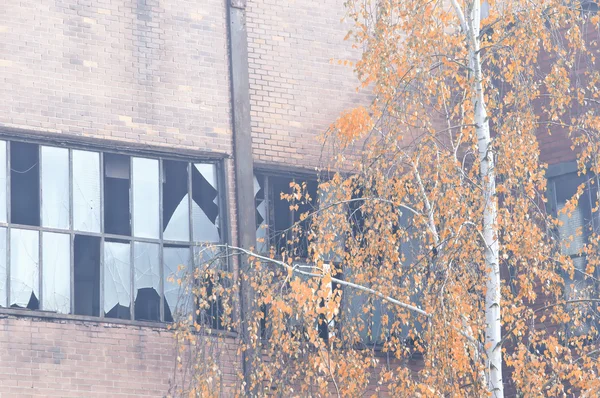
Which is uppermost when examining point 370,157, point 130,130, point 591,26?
point 591,26

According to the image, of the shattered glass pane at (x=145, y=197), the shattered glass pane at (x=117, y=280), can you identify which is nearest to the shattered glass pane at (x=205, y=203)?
the shattered glass pane at (x=145, y=197)

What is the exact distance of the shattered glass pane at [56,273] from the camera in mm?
13656

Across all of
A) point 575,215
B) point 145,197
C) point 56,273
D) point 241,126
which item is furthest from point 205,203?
point 575,215

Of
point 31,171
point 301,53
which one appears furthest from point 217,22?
point 31,171

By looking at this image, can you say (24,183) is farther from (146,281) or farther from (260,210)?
(260,210)

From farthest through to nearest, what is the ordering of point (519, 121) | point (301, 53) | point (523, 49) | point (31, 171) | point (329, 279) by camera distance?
point (301, 53)
point (31, 171)
point (523, 49)
point (519, 121)
point (329, 279)

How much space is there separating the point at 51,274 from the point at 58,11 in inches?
137

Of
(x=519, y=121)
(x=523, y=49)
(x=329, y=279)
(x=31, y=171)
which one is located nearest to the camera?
(x=329, y=279)

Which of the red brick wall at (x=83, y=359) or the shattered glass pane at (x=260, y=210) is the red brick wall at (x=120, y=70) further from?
the red brick wall at (x=83, y=359)

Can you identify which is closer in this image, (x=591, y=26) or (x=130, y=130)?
(x=130, y=130)

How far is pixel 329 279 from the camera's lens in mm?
A: 10406

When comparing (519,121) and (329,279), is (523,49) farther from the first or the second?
(329,279)

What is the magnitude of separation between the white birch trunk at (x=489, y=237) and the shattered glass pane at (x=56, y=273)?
16.9 feet

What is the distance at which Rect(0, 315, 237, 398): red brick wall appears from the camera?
13.2 meters
